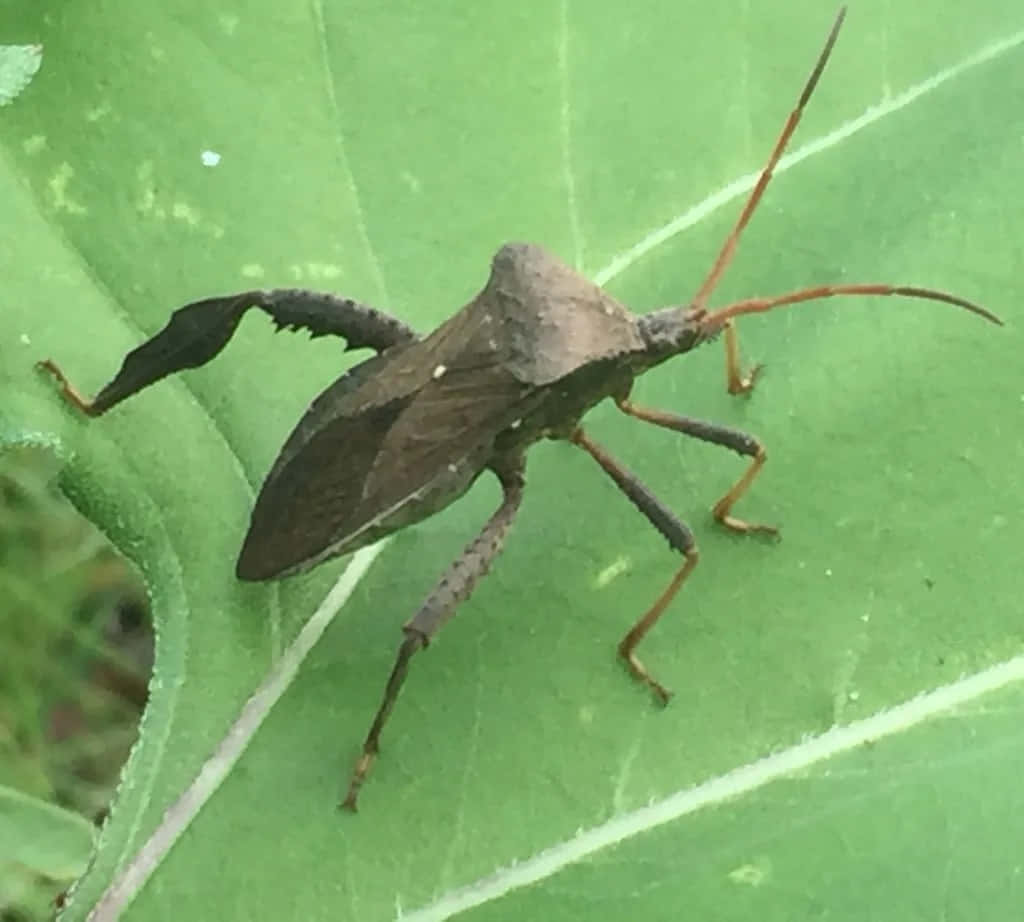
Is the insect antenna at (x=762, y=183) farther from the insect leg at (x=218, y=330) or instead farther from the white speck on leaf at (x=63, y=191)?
the white speck on leaf at (x=63, y=191)

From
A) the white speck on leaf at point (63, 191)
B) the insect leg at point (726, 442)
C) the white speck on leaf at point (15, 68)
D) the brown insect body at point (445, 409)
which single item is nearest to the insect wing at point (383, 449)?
the brown insect body at point (445, 409)

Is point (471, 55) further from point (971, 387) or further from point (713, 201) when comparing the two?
point (971, 387)

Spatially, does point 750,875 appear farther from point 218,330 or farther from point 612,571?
point 218,330

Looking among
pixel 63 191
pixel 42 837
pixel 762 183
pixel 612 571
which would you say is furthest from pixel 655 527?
pixel 42 837

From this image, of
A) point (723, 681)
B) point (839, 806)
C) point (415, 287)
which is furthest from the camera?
point (415, 287)

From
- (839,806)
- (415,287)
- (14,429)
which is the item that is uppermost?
(14,429)

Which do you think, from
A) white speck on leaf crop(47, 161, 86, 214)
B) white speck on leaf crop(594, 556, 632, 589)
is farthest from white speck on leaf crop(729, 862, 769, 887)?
white speck on leaf crop(47, 161, 86, 214)

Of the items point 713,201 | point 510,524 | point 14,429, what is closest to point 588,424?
point 510,524
